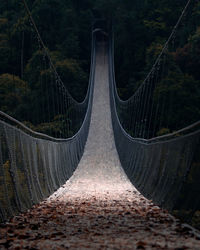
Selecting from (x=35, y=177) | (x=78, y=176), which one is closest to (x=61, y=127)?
(x=78, y=176)

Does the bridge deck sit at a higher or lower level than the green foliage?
lower

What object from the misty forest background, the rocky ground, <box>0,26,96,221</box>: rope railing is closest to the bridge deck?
<box>0,26,96,221</box>: rope railing

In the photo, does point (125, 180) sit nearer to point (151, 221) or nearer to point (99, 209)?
point (99, 209)

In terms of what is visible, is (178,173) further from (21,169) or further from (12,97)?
(12,97)

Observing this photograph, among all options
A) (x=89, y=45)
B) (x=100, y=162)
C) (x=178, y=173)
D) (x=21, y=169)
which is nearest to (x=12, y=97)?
(x=100, y=162)

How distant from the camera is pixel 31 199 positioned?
6793 millimetres

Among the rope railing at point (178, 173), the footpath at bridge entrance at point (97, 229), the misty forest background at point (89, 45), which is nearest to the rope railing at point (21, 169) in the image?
the footpath at bridge entrance at point (97, 229)

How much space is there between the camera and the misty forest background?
75.6 feet

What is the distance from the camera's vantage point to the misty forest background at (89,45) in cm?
2305

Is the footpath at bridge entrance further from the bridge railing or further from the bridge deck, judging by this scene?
the bridge deck

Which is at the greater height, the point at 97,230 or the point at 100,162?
the point at 100,162

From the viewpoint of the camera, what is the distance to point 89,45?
45.1 m

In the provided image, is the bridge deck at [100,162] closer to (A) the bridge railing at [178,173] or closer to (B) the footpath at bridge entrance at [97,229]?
(A) the bridge railing at [178,173]

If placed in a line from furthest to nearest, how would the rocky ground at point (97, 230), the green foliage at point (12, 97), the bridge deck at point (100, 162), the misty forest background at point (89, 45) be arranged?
the misty forest background at point (89, 45) < the green foliage at point (12, 97) < the bridge deck at point (100, 162) < the rocky ground at point (97, 230)
